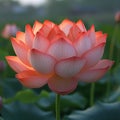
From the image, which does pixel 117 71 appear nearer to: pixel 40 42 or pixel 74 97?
pixel 74 97

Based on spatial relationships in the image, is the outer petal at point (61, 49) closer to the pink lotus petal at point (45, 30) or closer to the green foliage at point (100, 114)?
the pink lotus petal at point (45, 30)

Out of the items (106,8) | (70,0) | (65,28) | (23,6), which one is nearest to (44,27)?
(65,28)

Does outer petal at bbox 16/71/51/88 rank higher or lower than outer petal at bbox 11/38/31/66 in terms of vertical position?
lower

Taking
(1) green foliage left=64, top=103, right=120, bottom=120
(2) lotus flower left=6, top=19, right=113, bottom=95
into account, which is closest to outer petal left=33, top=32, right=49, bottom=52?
(2) lotus flower left=6, top=19, right=113, bottom=95

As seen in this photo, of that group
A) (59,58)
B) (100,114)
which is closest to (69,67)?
(59,58)

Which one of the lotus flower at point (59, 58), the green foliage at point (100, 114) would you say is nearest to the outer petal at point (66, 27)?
the lotus flower at point (59, 58)

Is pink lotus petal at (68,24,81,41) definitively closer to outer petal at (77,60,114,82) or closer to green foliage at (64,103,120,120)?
outer petal at (77,60,114,82)

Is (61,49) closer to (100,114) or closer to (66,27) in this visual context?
(66,27)
